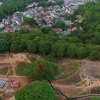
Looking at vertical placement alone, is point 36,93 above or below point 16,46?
below

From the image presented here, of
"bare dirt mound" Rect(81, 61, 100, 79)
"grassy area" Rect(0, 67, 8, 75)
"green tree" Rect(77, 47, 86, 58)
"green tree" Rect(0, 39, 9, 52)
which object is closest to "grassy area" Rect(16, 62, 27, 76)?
"grassy area" Rect(0, 67, 8, 75)

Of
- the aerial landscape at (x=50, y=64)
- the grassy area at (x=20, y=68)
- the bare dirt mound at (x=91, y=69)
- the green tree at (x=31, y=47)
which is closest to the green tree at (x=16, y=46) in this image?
the aerial landscape at (x=50, y=64)

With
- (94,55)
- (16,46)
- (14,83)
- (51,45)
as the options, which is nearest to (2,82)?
(14,83)

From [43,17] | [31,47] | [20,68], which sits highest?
[31,47]

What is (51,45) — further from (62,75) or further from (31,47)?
(62,75)

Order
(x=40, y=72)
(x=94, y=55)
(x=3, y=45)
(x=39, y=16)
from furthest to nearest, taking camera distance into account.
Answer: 1. (x=39, y=16)
2. (x=3, y=45)
3. (x=94, y=55)
4. (x=40, y=72)

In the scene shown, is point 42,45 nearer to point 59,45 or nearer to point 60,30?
point 59,45
